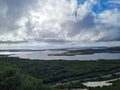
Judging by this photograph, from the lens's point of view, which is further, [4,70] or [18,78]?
[4,70]

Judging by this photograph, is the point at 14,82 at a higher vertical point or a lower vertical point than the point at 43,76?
higher

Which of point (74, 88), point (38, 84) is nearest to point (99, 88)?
point (74, 88)

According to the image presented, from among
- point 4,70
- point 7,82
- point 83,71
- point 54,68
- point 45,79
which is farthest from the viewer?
point 54,68

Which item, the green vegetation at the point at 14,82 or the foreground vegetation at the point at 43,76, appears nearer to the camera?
the green vegetation at the point at 14,82

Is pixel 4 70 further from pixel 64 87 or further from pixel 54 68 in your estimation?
pixel 54 68

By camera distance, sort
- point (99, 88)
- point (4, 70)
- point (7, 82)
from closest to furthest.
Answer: point (7, 82) < point (4, 70) < point (99, 88)

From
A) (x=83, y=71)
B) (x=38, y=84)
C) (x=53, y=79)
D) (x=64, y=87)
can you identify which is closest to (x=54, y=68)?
(x=83, y=71)

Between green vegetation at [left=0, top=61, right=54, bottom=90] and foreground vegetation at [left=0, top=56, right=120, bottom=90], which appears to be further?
foreground vegetation at [left=0, top=56, right=120, bottom=90]

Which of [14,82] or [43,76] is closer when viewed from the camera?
[14,82]

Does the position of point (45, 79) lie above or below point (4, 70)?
below

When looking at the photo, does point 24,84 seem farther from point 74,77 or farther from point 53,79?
point 74,77
